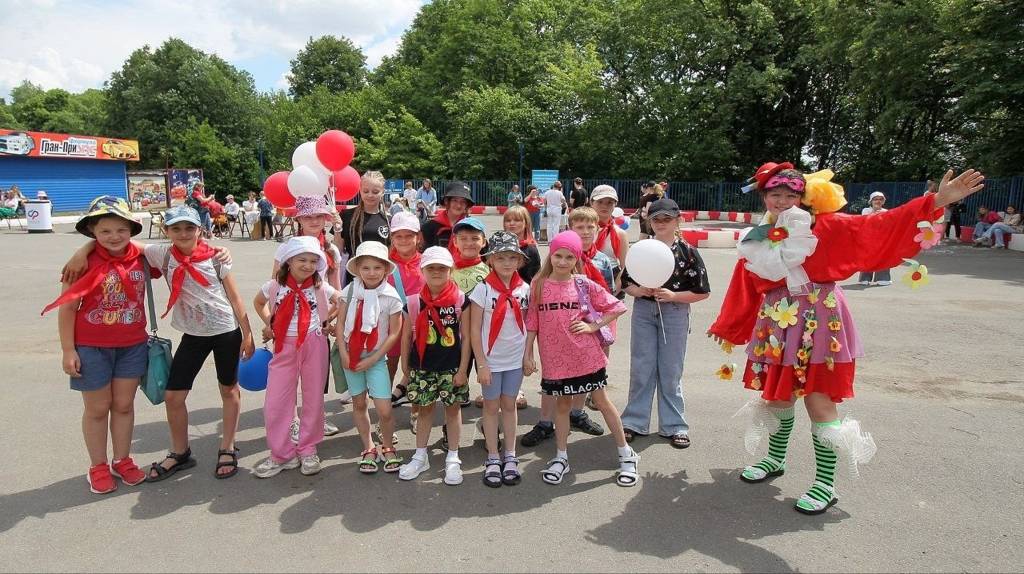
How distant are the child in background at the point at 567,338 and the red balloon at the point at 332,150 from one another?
220 cm

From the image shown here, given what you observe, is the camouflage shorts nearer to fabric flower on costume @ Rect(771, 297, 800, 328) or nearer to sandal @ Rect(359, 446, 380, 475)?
sandal @ Rect(359, 446, 380, 475)

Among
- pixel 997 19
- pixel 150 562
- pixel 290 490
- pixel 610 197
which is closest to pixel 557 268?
pixel 610 197

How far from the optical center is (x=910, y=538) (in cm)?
326

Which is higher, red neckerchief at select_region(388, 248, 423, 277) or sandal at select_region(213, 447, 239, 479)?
red neckerchief at select_region(388, 248, 423, 277)

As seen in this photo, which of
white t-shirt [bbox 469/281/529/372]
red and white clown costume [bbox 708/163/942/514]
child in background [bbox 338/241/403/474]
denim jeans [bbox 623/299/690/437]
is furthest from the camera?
denim jeans [bbox 623/299/690/437]

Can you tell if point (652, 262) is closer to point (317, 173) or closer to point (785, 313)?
point (785, 313)

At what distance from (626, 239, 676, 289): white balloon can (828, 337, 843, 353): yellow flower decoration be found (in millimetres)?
1023

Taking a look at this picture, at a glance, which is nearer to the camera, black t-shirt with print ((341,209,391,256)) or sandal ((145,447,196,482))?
sandal ((145,447,196,482))

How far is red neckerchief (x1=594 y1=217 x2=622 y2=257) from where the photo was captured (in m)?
4.99

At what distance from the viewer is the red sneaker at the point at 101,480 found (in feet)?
12.4

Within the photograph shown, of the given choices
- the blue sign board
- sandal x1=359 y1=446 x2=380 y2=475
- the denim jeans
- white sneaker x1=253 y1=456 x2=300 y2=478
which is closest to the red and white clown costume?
the denim jeans

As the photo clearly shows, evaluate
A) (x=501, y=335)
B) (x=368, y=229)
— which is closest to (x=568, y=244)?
(x=501, y=335)

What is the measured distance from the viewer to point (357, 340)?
4.10 metres

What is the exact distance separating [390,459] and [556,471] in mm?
1099
